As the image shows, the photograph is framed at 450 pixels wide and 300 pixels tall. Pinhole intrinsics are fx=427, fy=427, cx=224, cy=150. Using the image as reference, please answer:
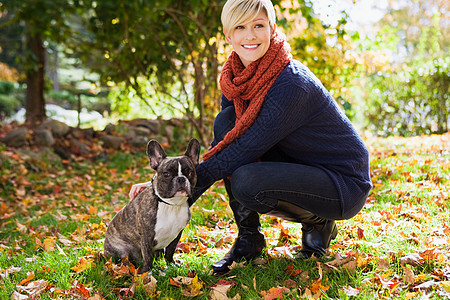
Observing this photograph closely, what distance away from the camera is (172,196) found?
9.00 feet

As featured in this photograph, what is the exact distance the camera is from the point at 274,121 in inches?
103

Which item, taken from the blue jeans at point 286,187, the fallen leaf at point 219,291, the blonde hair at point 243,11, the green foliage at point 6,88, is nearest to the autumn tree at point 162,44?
the blonde hair at point 243,11

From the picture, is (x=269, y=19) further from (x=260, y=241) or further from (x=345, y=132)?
(x=260, y=241)

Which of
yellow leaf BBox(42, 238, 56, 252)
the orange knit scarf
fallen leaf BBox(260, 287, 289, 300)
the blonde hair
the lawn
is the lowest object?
yellow leaf BBox(42, 238, 56, 252)

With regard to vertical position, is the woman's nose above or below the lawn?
above

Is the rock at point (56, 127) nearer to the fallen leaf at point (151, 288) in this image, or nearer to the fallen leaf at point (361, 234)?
the fallen leaf at point (151, 288)

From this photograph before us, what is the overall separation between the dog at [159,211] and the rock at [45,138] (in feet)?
19.7

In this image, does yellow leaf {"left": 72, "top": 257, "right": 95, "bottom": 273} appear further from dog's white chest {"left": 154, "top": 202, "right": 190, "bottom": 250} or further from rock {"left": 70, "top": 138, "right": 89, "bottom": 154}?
rock {"left": 70, "top": 138, "right": 89, "bottom": 154}

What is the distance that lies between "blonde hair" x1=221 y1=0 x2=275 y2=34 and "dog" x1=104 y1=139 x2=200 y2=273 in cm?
84

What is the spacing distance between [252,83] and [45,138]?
22.4ft

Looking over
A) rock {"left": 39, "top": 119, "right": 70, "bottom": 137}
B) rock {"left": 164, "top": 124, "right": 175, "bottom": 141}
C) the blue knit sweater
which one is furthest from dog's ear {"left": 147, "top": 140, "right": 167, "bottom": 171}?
rock {"left": 39, "top": 119, "right": 70, "bottom": 137}

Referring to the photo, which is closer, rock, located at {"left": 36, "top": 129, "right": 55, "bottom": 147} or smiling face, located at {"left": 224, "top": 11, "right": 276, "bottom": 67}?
smiling face, located at {"left": 224, "top": 11, "right": 276, "bottom": 67}

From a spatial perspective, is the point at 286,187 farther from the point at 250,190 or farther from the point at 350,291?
the point at 350,291

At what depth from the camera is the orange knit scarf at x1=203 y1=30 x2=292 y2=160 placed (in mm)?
2693
